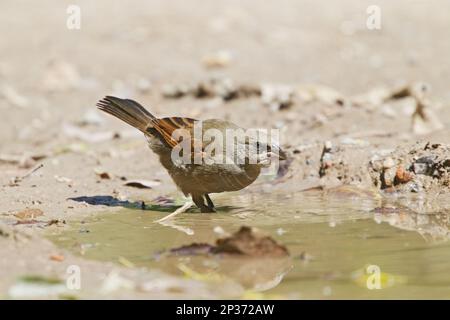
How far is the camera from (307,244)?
15.2 ft

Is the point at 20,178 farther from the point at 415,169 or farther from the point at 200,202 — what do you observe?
the point at 415,169

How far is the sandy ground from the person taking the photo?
6.38 meters

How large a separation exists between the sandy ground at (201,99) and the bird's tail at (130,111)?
0.62 meters

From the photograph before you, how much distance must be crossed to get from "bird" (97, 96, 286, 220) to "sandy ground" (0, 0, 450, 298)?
26.0 inches

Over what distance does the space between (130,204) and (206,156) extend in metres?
0.90

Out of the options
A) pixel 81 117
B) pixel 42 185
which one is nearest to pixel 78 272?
pixel 42 185

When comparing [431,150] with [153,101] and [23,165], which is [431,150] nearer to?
[23,165]

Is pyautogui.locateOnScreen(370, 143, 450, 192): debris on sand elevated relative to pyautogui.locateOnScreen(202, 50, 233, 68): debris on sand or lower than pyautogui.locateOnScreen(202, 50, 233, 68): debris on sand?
lower

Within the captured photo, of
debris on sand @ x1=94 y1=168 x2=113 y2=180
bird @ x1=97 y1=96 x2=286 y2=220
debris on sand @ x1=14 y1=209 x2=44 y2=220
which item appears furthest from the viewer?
debris on sand @ x1=94 y1=168 x2=113 y2=180

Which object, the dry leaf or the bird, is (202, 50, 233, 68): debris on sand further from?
the dry leaf

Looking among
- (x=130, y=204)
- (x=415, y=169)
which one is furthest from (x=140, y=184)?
(x=415, y=169)

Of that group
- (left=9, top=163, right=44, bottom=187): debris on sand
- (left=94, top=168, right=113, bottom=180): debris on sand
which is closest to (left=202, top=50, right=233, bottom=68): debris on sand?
(left=94, top=168, right=113, bottom=180): debris on sand

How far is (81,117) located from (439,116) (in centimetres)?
420

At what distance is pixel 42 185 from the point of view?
6855 millimetres
